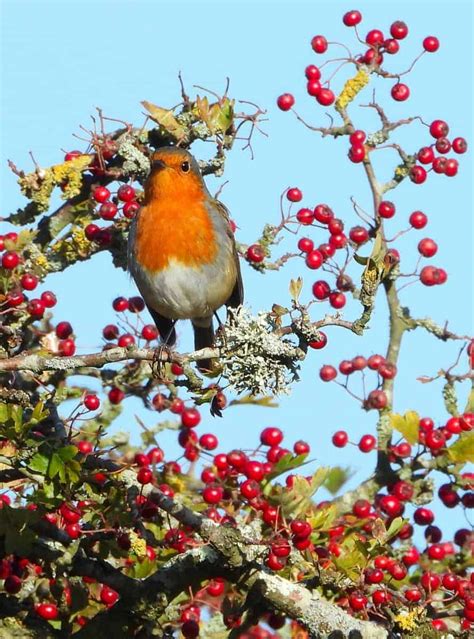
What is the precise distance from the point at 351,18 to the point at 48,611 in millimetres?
3509

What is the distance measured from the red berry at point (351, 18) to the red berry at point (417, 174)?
0.88 meters

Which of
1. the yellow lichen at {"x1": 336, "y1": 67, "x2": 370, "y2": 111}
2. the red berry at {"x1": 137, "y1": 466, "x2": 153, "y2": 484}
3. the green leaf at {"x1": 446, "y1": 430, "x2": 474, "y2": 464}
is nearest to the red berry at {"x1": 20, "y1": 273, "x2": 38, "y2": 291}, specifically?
the red berry at {"x1": 137, "y1": 466, "x2": 153, "y2": 484}

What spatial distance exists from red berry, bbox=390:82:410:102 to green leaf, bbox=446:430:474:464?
6.66 feet

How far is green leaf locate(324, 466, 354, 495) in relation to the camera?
598 centimetres

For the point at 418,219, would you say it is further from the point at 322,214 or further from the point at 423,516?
the point at 423,516

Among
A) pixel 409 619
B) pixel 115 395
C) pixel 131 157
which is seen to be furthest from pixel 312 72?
pixel 409 619

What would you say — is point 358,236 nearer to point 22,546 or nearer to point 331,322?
point 331,322

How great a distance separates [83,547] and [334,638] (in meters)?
1.14

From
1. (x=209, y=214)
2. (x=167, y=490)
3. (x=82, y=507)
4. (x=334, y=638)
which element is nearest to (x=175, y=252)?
(x=209, y=214)

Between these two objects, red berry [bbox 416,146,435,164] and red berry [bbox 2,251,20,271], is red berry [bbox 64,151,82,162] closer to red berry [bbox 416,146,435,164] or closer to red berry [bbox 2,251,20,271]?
red berry [bbox 2,251,20,271]

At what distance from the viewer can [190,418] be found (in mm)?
5844

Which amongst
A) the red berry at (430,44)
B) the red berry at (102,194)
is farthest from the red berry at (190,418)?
the red berry at (430,44)

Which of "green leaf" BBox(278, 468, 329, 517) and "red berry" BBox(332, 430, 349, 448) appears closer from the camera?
"green leaf" BBox(278, 468, 329, 517)

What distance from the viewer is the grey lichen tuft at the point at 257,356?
14.2 ft
